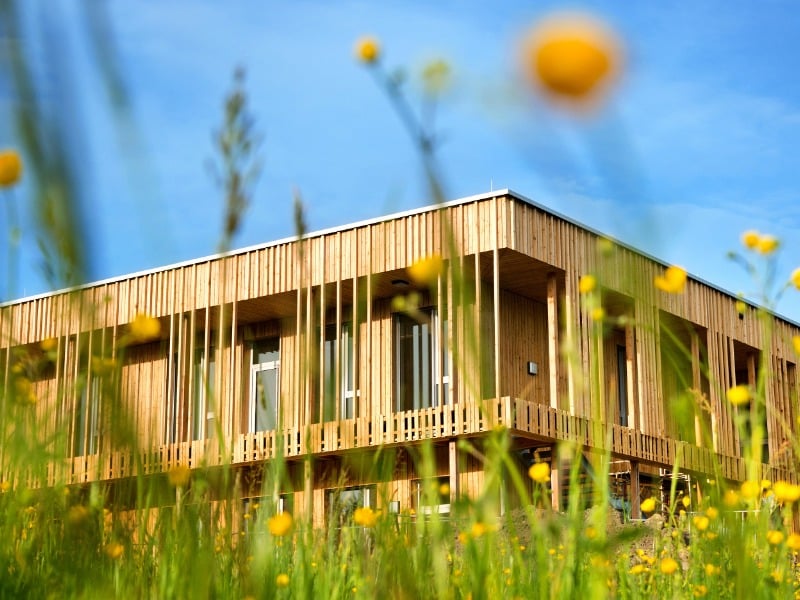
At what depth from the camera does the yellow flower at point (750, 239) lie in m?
2.29

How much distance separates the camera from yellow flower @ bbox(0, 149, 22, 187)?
152cm

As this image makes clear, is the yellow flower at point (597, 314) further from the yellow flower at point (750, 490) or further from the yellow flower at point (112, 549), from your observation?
the yellow flower at point (112, 549)

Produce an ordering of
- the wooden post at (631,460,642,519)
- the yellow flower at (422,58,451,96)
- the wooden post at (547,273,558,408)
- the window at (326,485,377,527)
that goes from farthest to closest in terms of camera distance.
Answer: the wooden post at (631,460,642,519)
the wooden post at (547,273,558,408)
the window at (326,485,377,527)
the yellow flower at (422,58,451,96)

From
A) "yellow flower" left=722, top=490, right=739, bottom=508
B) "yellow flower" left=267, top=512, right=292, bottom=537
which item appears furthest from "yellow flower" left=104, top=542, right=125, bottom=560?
"yellow flower" left=722, top=490, right=739, bottom=508

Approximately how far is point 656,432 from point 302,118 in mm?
16417

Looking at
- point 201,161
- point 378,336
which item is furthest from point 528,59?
point 378,336

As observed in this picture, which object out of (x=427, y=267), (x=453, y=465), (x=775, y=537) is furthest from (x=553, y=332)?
Result: (x=427, y=267)

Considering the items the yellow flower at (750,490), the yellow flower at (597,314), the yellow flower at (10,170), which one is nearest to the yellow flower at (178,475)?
the yellow flower at (10,170)

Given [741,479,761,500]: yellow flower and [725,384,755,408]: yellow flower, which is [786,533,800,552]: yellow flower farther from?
[725,384,755,408]: yellow flower

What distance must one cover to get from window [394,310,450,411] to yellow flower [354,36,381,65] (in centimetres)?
1443

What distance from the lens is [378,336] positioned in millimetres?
17031

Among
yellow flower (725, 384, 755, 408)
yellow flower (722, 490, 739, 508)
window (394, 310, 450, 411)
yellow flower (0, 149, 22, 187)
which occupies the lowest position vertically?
yellow flower (722, 490, 739, 508)

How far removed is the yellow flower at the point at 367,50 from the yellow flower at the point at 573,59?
0.57 meters

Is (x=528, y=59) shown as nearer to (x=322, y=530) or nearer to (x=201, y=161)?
(x=201, y=161)
